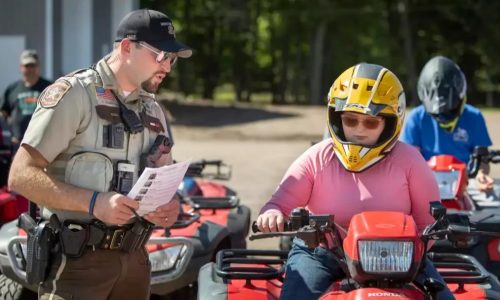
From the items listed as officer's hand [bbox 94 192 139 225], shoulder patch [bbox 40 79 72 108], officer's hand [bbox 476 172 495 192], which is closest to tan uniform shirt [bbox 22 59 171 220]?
shoulder patch [bbox 40 79 72 108]

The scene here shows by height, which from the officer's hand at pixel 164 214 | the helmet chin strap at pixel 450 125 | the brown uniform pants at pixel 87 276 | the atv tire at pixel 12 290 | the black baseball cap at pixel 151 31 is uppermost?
the black baseball cap at pixel 151 31

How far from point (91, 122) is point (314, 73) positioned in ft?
133

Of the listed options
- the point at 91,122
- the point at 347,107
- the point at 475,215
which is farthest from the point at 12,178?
the point at 475,215

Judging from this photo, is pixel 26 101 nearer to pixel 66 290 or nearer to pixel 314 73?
pixel 66 290

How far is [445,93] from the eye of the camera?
26.3 ft

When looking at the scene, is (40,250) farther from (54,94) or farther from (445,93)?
(445,93)

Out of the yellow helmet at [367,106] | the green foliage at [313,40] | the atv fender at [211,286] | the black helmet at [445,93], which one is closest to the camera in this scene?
the yellow helmet at [367,106]

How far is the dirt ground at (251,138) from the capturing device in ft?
Answer: 52.8

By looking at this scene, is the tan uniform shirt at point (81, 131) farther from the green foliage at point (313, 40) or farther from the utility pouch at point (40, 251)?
the green foliage at point (313, 40)

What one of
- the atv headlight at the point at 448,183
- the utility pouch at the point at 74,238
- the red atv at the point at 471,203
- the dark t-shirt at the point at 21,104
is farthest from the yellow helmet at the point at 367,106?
the dark t-shirt at the point at 21,104

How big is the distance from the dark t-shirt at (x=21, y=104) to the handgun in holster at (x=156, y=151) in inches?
288

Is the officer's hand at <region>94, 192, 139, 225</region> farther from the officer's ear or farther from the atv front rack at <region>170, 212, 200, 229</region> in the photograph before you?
the atv front rack at <region>170, 212, 200, 229</region>

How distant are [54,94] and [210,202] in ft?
12.4

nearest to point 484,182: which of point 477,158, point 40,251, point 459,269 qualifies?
point 477,158
